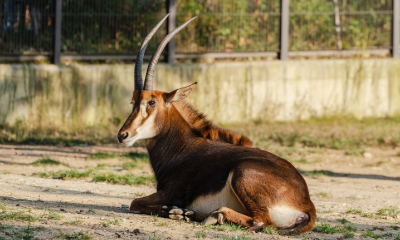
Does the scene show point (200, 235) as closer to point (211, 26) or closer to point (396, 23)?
point (211, 26)

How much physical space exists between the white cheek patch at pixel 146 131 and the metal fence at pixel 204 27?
6631mm

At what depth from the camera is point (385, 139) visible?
11578 mm

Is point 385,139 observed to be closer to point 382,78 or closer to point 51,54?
point 382,78

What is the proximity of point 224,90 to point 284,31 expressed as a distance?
2.17 meters

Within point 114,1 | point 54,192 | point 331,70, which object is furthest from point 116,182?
point 331,70

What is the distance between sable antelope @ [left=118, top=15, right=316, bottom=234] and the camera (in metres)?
4.91

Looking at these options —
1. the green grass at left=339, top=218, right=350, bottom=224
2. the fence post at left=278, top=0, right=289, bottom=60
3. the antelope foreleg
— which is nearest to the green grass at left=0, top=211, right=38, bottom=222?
the antelope foreleg

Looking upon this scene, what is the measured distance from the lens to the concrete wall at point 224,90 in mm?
11688

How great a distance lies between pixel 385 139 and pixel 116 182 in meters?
6.37

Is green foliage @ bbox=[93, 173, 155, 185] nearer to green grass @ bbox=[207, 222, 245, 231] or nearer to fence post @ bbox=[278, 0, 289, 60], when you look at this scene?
green grass @ bbox=[207, 222, 245, 231]

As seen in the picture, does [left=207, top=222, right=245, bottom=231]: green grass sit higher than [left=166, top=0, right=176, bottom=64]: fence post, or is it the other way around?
[left=166, top=0, right=176, bottom=64]: fence post

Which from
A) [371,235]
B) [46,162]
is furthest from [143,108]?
[46,162]

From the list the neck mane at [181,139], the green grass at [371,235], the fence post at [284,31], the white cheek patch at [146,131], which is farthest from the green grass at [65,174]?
the fence post at [284,31]

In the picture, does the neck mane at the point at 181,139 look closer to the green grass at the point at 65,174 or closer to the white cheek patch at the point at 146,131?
the white cheek patch at the point at 146,131
